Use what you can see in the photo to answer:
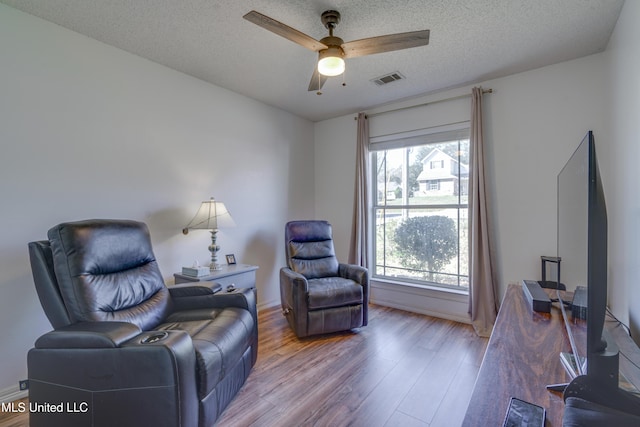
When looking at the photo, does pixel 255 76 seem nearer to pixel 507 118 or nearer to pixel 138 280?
pixel 138 280

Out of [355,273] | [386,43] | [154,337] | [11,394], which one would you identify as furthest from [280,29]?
[11,394]

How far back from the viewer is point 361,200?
12.6 ft

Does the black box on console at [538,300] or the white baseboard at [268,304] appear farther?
the white baseboard at [268,304]

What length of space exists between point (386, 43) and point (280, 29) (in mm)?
685

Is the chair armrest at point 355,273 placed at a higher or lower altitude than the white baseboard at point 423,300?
higher

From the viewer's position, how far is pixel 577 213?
105cm

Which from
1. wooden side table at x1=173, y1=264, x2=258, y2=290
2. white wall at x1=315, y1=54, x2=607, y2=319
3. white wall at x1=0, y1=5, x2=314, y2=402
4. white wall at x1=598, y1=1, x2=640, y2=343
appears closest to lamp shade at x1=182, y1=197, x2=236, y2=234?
white wall at x1=0, y1=5, x2=314, y2=402

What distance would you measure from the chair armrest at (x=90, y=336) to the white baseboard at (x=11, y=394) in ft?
2.94

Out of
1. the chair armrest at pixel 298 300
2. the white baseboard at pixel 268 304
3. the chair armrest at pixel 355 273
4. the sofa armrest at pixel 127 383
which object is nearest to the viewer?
the sofa armrest at pixel 127 383

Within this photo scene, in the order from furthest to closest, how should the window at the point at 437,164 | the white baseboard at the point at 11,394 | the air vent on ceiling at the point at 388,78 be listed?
the window at the point at 437,164, the air vent on ceiling at the point at 388,78, the white baseboard at the point at 11,394

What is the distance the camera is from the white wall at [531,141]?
262cm

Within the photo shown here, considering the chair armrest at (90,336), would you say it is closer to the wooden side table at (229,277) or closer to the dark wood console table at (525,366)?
the wooden side table at (229,277)

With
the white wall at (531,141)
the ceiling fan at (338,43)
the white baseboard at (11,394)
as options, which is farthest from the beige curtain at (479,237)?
the white baseboard at (11,394)

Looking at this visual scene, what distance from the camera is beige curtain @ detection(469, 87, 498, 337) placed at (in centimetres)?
296
